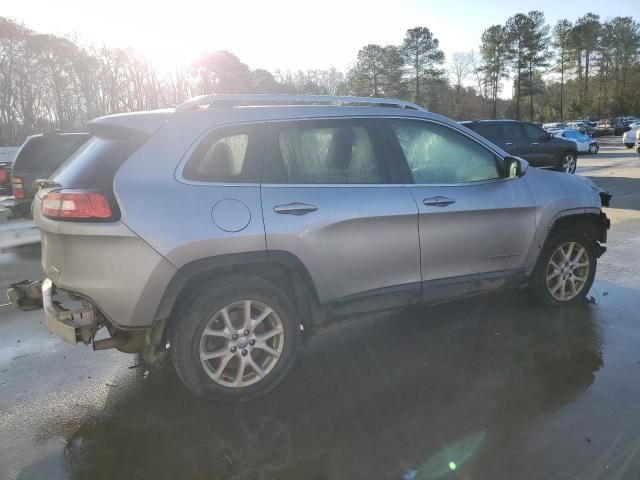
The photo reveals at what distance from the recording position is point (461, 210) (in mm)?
3902

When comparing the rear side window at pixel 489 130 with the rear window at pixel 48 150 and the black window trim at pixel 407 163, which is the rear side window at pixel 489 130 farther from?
the black window trim at pixel 407 163

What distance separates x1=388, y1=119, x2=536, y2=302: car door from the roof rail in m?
0.23

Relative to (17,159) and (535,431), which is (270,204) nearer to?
(535,431)

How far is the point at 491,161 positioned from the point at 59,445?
3.71 m

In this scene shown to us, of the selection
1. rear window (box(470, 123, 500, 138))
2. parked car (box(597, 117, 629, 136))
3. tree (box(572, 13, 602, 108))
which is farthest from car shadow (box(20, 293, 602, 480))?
tree (box(572, 13, 602, 108))

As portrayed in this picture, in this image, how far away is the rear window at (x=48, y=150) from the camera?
9516 millimetres

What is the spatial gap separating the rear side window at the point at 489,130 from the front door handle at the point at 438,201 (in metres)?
12.0

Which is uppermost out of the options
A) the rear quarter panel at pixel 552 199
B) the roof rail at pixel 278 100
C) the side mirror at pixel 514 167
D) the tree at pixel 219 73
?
the tree at pixel 219 73

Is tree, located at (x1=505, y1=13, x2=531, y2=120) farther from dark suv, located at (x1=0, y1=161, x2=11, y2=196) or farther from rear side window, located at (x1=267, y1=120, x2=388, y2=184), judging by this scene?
rear side window, located at (x1=267, y1=120, x2=388, y2=184)

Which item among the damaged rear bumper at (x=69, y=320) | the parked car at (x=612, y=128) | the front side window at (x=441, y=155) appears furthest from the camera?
the parked car at (x=612, y=128)

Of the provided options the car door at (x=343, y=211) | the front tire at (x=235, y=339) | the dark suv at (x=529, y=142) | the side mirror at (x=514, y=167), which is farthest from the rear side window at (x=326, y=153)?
the dark suv at (x=529, y=142)

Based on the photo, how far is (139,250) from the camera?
2.89 metres

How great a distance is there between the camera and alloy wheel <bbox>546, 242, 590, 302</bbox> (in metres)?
4.64

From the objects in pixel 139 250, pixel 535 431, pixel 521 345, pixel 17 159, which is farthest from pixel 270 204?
pixel 17 159
